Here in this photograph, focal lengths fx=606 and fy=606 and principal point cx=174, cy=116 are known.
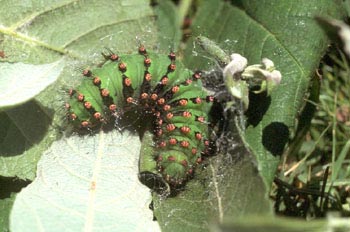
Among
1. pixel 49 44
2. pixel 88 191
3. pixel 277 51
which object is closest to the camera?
pixel 88 191

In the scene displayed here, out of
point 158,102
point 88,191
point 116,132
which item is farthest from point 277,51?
point 88,191

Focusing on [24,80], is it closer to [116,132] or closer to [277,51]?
[116,132]

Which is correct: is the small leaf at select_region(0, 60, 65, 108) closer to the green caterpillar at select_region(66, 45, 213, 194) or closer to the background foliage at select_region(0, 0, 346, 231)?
the background foliage at select_region(0, 0, 346, 231)

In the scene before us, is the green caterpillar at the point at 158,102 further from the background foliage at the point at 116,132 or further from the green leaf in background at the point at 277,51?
the green leaf in background at the point at 277,51

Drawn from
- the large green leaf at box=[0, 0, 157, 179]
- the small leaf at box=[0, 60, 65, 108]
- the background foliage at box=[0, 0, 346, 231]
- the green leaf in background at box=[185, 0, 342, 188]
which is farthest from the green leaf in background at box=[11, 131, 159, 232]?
the green leaf in background at box=[185, 0, 342, 188]

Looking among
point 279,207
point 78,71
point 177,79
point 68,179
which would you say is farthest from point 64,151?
point 279,207
